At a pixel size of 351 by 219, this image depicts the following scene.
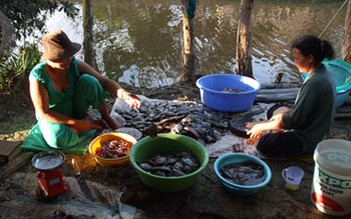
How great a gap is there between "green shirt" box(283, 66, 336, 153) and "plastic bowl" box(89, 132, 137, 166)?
1.52 m

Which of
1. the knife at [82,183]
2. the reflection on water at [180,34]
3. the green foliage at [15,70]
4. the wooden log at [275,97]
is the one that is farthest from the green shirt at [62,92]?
the reflection on water at [180,34]

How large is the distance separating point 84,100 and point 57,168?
3.68 feet

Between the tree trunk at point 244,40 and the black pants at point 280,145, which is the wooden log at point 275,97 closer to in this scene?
the tree trunk at point 244,40

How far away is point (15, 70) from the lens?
4.65 m

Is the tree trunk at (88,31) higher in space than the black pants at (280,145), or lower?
higher

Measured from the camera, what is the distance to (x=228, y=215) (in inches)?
106

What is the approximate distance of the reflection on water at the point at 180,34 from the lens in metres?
7.85

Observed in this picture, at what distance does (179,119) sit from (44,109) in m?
1.53

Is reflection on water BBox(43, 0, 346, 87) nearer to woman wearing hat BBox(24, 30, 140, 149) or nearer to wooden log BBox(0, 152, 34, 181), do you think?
woman wearing hat BBox(24, 30, 140, 149)

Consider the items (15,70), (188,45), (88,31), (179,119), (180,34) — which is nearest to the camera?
(179,119)

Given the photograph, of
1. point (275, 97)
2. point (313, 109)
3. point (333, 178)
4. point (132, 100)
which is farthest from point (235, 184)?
point (275, 97)

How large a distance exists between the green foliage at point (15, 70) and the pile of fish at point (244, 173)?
3.21 metres

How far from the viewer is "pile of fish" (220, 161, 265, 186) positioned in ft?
9.50

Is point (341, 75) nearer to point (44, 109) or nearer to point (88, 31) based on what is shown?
point (44, 109)
